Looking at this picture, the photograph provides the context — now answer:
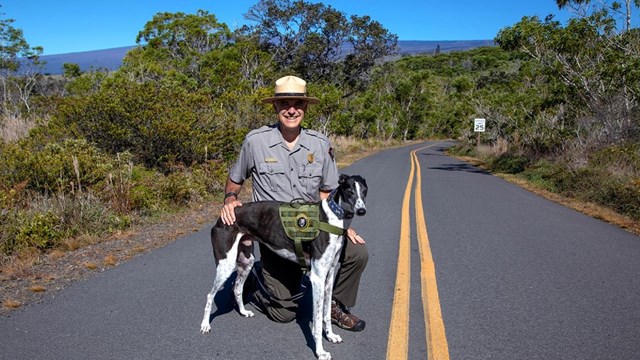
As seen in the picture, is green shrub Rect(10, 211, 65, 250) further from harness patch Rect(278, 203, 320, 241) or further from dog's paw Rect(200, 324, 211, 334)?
harness patch Rect(278, 203, 320, 241)

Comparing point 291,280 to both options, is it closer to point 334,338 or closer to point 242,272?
point 242,272

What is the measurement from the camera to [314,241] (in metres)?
3.83

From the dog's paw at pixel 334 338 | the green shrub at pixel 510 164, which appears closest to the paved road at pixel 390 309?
the dog's paw at pixel 334 338

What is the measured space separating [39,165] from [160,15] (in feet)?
85.6

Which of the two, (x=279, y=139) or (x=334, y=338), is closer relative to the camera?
(x=334, y=338)

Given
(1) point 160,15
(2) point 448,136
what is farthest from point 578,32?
(2) point 448,136

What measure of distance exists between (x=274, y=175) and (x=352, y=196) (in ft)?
3.27

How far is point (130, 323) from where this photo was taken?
4227 mm

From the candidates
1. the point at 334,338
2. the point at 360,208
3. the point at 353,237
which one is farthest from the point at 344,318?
the point at 360,208

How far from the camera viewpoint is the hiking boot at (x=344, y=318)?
166 inches

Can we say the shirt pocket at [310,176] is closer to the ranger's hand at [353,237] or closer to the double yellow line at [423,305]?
the ranger's hand at [353,237]

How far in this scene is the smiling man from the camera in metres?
4.33

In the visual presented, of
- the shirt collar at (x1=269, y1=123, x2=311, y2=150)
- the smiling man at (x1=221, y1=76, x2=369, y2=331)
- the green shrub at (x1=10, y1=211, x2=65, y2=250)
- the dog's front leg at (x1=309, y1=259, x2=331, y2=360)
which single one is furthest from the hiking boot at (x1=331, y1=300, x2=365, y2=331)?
the green shrub at (x1=10, y1=211, x2=65, y2=250)

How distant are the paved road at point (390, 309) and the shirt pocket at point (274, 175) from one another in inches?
49.0
